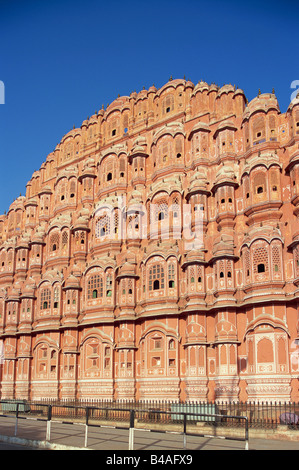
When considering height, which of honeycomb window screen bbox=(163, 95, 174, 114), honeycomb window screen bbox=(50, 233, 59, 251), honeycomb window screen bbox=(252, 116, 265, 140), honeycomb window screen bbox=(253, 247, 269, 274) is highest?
honeycomb window screen bbox=(163, 95, 174, 114)

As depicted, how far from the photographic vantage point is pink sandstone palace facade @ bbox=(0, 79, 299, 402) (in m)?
27.9

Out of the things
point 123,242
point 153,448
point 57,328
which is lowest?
point 153,448

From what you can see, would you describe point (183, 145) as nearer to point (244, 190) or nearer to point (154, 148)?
point (154, 148)

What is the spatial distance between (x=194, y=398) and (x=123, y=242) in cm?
1312

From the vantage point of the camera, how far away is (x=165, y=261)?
32.0m

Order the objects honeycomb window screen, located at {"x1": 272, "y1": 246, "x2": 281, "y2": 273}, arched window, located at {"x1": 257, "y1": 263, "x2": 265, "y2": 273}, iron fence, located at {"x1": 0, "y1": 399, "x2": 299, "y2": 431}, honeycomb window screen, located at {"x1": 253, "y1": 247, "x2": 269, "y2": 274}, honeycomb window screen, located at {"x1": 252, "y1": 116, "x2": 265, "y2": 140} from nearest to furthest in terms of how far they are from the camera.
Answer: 1. iron fence, located at {"x1": 0, "y1": 399, "x2": 299, "y2": 431}
2. honeycomb window screen, located at {"x1": 272, "y1": 246, "x2": 281, "y2": 273}
3. honeycomb window screen, located at {"x1": 253, "y1": 247, "x2": 269, "y2": 274}
4. arched window, located at {"x1": 257, "y1": 263, "x2": 265, "y2": 273}
5. honeycomb window screen, located at {"x1": 252, "y1": 116, "x2": 265, "y2": 140}

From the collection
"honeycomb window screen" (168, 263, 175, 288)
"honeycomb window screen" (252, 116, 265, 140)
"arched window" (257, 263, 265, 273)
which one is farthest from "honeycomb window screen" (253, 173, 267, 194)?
"honeycomb window screen" (168, 263, 175, 288)

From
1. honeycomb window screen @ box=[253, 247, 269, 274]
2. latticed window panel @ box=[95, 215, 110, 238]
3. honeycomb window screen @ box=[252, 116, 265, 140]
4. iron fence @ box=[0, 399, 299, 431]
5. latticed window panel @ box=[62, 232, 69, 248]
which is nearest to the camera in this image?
iron fence @ box=[0, 399, 299, 431]

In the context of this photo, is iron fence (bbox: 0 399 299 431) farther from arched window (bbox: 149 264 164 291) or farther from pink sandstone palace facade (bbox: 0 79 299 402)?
arched window (bbox: 149 264 164 291)

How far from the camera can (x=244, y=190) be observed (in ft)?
103

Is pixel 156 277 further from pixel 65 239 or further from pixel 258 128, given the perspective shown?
pixel 258 128

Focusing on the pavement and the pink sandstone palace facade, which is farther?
the pink sandstone palace facade

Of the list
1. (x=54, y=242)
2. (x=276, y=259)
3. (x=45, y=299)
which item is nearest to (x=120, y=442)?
(x=276, y=259)
